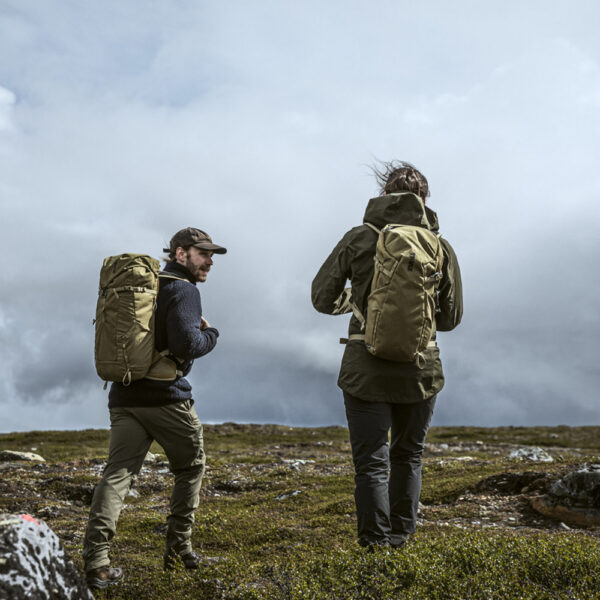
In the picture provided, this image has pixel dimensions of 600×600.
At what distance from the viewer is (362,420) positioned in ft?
19.9

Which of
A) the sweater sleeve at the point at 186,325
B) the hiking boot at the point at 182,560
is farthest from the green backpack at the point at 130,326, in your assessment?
the hiking boot at the point at 182,560

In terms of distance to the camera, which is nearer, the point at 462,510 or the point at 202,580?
the point at 202,580

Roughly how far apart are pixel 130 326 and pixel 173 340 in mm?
524

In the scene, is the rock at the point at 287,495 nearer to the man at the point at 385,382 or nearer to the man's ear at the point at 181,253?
the man at the point at 385,382

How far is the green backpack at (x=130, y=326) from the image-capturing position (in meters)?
6.46

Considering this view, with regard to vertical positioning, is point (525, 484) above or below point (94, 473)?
above

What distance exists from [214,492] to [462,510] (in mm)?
7316

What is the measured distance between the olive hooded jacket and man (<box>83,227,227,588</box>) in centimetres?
153

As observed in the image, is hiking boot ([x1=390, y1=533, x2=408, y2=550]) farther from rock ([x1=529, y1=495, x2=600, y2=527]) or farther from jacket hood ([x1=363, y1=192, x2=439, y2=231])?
→ rock ([x1=529, y1=495, x2=600, y2=527])

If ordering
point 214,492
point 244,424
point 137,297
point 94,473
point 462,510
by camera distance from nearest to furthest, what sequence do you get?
point 137,297
point 462,510
point 214,492
point 94,473
point 244,424

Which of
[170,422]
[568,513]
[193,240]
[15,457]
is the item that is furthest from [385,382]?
[15,457]

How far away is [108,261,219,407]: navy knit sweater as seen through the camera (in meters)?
6.49

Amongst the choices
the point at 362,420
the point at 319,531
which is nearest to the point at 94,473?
the point at 319,531

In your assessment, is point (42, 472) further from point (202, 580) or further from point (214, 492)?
point (202, 580)
